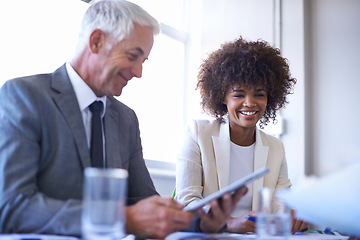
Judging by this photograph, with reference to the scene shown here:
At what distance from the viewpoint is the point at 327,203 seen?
95cm

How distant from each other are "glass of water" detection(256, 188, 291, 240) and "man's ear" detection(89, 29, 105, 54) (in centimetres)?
89

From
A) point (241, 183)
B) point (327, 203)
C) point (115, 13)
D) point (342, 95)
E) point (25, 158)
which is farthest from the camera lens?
point (342, 95)

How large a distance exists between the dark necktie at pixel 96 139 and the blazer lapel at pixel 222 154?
1015 mm

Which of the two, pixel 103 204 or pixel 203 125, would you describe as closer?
pixel 103 204

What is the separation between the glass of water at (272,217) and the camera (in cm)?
103

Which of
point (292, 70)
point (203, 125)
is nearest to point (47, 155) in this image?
point (203, 125)

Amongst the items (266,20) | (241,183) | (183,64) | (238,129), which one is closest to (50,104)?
(241,183)

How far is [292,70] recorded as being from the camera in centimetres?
386

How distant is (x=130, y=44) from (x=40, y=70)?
106 cm

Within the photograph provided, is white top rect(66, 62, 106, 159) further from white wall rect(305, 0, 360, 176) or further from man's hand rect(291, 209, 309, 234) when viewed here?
white wall rect(305, 0, 360, 176)

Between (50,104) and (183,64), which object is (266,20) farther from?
(50,104)

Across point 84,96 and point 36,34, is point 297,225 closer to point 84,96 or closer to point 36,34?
point 84,96

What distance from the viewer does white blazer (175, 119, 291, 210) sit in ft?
7.73

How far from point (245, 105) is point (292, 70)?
1.50 metres
